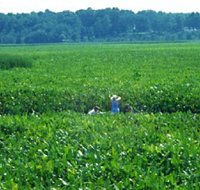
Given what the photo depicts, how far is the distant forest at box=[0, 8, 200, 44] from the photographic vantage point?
104 m

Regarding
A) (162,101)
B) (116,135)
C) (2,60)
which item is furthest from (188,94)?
(2,60)

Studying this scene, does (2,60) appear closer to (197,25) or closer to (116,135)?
(116,135)

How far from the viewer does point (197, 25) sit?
115625 millimetres

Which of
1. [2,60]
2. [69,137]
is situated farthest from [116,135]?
[2,60]

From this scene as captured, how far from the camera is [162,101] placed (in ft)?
Result: 50.8

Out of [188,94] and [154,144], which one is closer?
[154,144]

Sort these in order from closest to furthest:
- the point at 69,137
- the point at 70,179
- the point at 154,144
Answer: the point at 70,179 → the point at 154,144 → the point at 69,137

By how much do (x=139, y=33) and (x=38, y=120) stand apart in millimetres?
101727

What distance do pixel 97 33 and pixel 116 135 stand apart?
339 ft

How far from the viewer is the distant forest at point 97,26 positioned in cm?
10400

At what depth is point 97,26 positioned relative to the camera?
110 m

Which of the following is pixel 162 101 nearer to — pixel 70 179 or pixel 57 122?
pixel 57 122

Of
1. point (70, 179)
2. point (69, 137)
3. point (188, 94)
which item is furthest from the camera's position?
point (188, 94)

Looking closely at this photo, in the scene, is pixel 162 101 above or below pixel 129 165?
below
